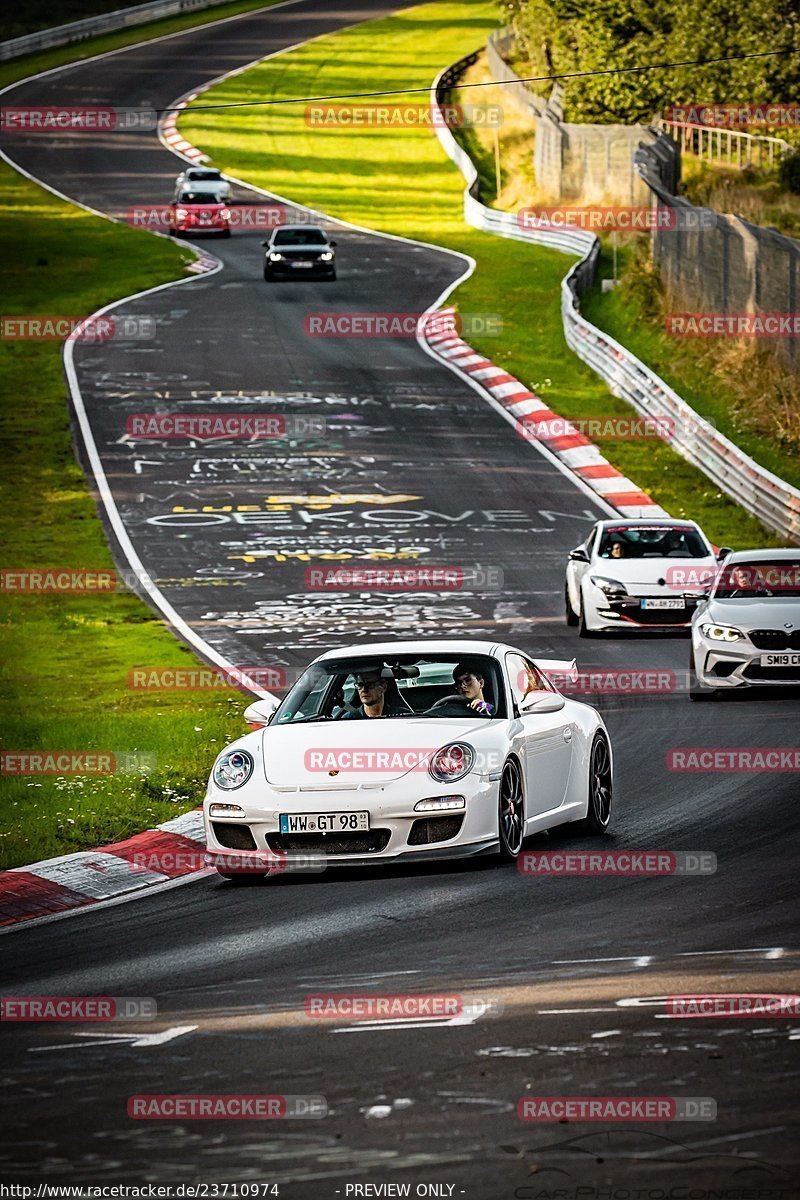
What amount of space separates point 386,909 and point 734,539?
19427mm

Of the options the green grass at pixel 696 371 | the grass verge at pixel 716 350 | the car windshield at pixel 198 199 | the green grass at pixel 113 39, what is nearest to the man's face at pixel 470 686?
the green grass at pixel 696 371

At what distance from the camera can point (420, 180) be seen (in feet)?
229

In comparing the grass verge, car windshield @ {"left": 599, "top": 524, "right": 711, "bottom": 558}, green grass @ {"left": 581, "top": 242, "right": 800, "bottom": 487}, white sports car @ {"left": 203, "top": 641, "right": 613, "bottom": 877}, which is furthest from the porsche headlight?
the grass verge

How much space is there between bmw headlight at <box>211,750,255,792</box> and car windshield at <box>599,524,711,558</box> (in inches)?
517

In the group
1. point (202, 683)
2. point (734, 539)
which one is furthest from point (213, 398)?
point (202, 683)

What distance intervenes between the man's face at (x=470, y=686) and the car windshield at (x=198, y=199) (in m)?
48.6

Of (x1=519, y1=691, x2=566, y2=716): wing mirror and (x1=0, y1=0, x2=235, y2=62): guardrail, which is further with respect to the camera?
(x1=0, y1=0, x2=235, y2=62): guardrail

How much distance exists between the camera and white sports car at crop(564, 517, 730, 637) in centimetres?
2355

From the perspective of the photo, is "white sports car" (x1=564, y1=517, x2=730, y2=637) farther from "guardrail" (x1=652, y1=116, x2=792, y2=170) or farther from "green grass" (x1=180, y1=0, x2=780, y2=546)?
"guardrail" (x1=652, y1=116, x2=792, y2=170)

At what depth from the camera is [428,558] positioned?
2872cm

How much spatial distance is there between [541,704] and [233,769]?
1.94m

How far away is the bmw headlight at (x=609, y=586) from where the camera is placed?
23516 mm

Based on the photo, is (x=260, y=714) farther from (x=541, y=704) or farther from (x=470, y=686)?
(x=541, y=704)

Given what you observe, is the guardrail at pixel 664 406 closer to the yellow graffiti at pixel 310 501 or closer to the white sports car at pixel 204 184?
the yellow graffiti at pixel 310 501
